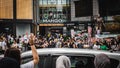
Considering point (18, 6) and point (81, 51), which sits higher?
point (18, 6)

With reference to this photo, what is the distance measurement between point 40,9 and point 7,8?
26.0m

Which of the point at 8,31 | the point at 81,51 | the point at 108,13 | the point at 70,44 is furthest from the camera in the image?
the point at 108,13

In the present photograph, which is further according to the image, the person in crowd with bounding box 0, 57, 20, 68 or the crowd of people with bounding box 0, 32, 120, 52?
the crowd of people with bounding box 0, 32, 120, 52

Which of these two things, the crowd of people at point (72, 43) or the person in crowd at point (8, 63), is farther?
the crowd of people at point (72, 43)

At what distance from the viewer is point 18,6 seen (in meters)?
52.4

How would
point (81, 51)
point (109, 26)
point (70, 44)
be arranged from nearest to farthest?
point (81, 51) → point (109, 26) → point (70, 44)

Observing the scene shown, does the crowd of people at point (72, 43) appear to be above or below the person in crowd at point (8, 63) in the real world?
below

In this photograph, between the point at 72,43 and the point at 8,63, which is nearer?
the point at 8,63

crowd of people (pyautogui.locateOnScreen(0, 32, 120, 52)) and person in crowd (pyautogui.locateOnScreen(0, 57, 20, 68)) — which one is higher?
person in crowd (pyautogui.locateOnScreen(0, 57, 20, 68))

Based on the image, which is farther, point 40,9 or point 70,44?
point 40,9

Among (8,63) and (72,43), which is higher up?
(8,63)

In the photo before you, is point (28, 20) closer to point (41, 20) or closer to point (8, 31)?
point (8, 31)

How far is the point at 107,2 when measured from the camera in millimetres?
62719

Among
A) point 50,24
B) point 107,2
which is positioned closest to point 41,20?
point 50,24
